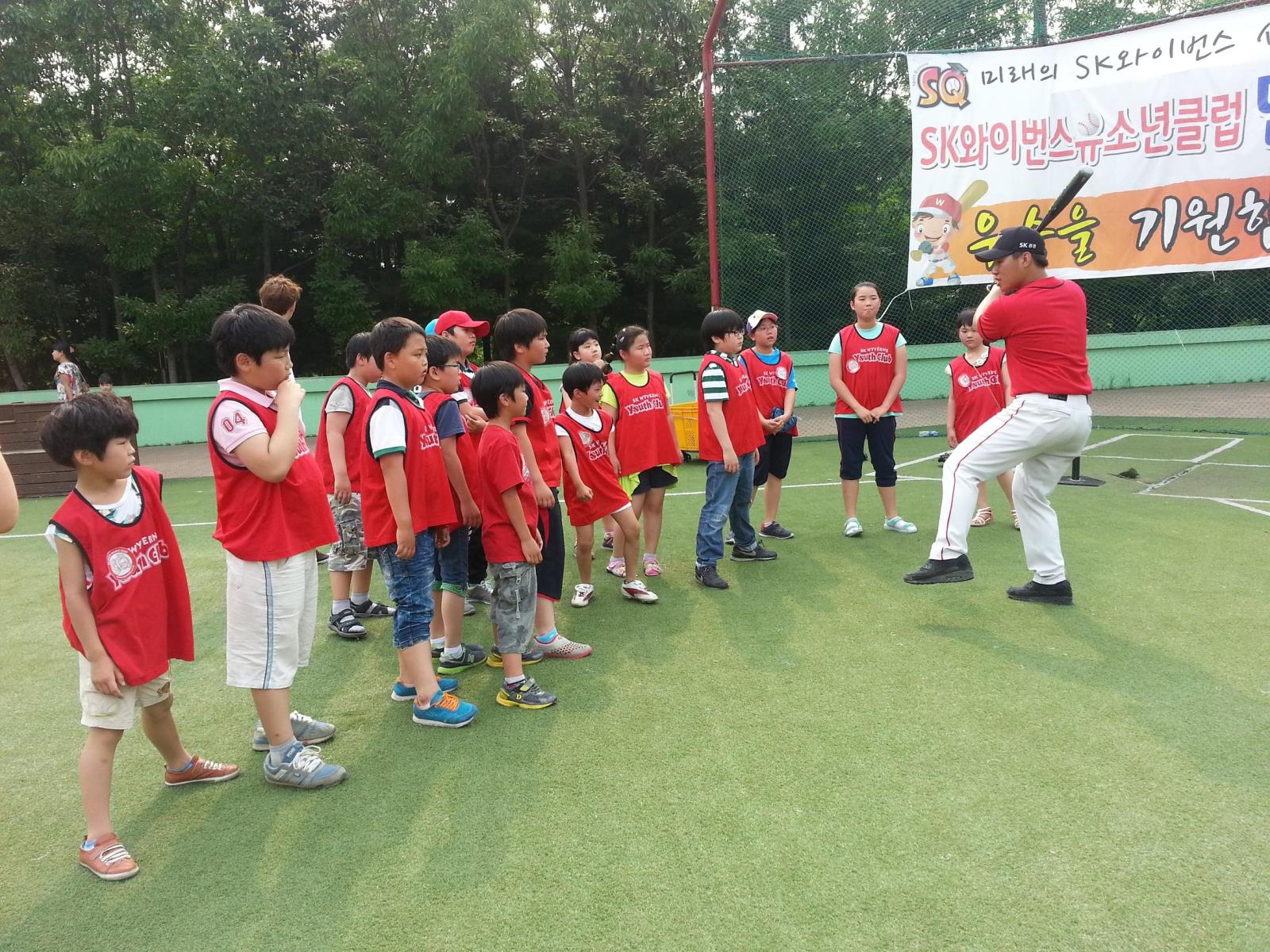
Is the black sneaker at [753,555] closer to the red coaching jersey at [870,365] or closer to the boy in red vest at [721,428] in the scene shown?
the boy in red vest at [721,428]

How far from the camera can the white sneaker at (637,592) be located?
4.90 metres

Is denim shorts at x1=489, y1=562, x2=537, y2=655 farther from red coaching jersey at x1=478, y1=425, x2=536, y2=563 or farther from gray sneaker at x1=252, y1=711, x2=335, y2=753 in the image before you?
gray sneaker at x1=252, y1=711, x2=335, y2=753

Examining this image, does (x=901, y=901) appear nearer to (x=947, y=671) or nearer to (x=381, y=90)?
(x=947, y=671)

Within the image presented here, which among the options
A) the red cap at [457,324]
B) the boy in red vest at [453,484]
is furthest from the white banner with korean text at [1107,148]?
the boy in red vest at [453,484]

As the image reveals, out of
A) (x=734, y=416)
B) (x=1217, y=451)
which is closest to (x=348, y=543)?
(x=734, y=416)

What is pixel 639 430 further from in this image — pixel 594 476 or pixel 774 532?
pixel 774 532

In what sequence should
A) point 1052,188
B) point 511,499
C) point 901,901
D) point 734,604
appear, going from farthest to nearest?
point 1052,188, point 734,604, point 511,499, point 901,901

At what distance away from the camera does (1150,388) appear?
16172 millimetres

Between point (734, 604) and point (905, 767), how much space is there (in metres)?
1.94

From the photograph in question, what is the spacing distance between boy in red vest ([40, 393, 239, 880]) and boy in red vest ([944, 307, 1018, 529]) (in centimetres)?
509

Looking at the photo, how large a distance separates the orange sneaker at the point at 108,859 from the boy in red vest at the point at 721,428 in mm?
3232

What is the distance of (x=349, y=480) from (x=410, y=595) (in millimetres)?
1448

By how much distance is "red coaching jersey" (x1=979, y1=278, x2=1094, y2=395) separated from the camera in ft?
13.9

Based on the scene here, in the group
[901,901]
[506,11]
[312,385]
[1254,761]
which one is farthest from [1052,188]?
[312,385]
